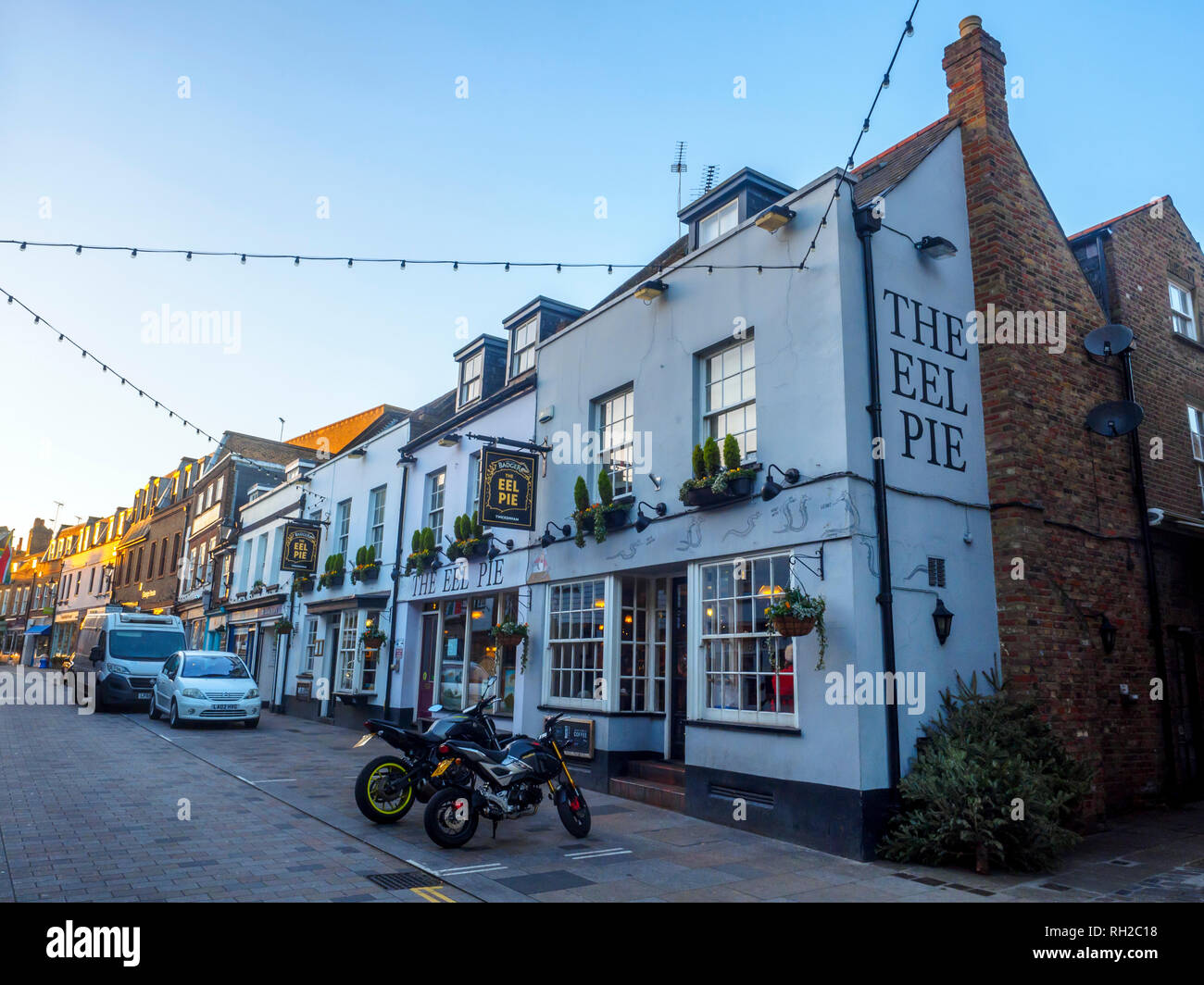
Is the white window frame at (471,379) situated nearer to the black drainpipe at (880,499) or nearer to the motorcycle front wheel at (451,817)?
the black drainpipe at (880,499)

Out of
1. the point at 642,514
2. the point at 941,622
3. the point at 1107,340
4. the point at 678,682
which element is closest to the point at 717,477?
the point at 642,514

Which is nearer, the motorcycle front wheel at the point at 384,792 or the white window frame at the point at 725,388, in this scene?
the motorcycle front wheel at the point at 384,792

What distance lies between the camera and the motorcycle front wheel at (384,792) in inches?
314

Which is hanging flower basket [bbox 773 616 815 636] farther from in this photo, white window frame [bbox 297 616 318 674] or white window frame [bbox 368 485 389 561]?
white window frame [bbox 297 616 318 674]

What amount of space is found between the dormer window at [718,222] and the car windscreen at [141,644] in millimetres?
17403

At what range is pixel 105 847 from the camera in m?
6.71

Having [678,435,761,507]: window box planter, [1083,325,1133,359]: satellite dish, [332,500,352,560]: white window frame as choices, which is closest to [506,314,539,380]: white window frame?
[678,435,761,507]: window box planter

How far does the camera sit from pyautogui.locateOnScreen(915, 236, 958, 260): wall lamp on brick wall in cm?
921

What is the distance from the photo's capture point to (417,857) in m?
6.82

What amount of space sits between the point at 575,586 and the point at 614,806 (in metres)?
3.16

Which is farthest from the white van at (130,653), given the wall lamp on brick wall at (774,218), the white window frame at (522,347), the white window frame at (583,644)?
the wall lamp on brick wall at (774,218)

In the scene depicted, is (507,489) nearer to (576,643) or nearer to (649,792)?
(576,643)

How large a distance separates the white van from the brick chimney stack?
20494 millimetres
